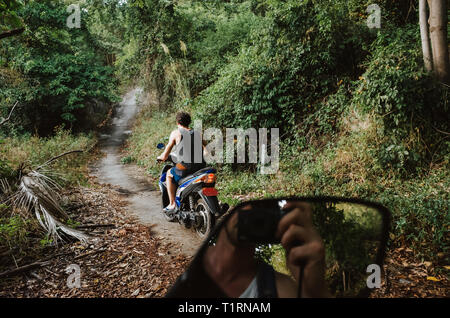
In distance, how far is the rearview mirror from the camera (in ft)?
3.63

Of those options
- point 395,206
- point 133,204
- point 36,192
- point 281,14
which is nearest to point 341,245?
point 395,206

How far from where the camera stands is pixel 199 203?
446 cm

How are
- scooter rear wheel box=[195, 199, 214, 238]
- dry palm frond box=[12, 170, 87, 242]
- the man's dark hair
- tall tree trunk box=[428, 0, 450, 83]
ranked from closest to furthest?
scooter rear wheel box=[195, 199, 214, 238], dry palm frond box=[12, 170, 87, 242], the man's dark hair, tall tree trunk box=[428, 0, 450, 83]

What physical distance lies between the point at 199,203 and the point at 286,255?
3344 mm

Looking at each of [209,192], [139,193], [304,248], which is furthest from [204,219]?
[139,193]

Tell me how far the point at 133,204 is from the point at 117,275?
3.35 metres

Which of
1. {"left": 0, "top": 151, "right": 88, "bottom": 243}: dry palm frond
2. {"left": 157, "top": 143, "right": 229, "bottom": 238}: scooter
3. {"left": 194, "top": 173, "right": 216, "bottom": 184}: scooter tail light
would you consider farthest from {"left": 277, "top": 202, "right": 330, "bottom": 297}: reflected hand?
{"left": 0, "top": 151, "right": 88, "bottom": 243}: dry palm frond

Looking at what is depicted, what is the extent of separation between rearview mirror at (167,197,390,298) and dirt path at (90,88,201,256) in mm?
3083

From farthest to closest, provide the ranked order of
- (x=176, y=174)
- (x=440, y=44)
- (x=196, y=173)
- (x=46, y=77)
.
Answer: (x=46, y=77) → (x=440, y=44) → (x=176, y=174) → (x=196, y=173)

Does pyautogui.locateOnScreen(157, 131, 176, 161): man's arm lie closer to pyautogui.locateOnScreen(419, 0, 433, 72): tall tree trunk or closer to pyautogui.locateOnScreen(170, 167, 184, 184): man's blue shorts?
pyautogui.locateOnScreen(170, 167, 184, 184): man's blue shorts

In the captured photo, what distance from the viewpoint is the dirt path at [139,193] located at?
459cm

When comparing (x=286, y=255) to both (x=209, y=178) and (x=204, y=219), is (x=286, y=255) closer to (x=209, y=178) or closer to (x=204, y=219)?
(x=209, y=178)

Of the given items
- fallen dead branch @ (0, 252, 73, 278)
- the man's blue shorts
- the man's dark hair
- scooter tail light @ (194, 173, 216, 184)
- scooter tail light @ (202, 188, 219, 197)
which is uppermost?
the man's dark hair

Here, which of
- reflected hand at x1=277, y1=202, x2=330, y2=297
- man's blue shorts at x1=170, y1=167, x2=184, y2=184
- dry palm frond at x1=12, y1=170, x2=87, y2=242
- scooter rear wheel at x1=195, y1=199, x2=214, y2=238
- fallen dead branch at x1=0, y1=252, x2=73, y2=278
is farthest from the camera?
man's blue shorts at x1=170, y1=167, x2=184, y2=184
